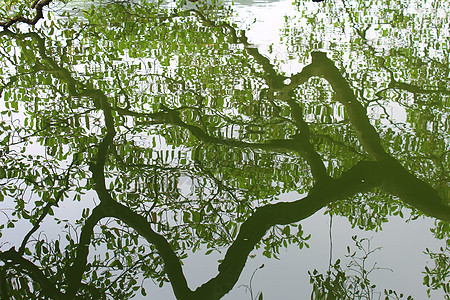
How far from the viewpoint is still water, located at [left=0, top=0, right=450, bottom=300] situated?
2.81 m

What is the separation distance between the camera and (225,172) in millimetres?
3814

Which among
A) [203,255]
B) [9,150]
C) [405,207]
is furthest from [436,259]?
[9,150]

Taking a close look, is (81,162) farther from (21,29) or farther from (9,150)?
(21,29)

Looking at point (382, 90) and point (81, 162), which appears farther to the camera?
point (382, 90)

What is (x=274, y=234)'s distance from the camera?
124 inches

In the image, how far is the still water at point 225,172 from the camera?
2812mm

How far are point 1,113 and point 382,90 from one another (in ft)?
12.9

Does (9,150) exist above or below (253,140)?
above

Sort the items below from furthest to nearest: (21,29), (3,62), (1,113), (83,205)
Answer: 1. (21,29)
2. (3,62)
3. (1,113)
4. (83,205)

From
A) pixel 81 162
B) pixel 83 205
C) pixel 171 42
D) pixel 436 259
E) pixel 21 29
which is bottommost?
pixel 436 259

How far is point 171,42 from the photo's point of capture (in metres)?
7.71

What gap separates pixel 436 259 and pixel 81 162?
261 centimetres

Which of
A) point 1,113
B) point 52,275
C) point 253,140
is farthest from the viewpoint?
point 1,113

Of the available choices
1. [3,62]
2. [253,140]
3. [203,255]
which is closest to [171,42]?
[3,62]
